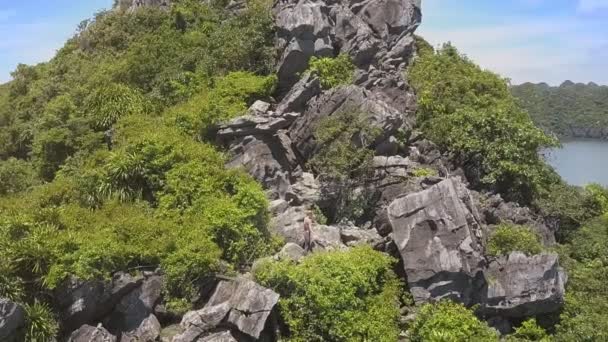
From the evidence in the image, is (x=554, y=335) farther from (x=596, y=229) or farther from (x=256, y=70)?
(x=256, y=70)

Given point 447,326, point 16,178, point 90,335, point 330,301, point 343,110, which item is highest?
point 343,110

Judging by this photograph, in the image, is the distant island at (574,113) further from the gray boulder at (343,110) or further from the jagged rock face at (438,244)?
the jagged rock face at (438,244)

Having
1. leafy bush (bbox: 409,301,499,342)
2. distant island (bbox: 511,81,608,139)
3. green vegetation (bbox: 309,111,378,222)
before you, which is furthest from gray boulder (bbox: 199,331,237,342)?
distant island (bbox: 511,81,608,139)

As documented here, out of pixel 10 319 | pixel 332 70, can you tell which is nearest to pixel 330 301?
pixel 10 319

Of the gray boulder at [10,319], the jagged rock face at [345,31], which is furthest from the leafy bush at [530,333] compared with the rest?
the gray boulder at [10,319]

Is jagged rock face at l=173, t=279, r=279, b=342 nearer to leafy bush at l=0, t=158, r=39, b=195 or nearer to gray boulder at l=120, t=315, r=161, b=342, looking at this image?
gray boulder at l=120, t=315, r=161, b=342

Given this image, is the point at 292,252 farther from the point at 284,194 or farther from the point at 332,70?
the point at 332,70
